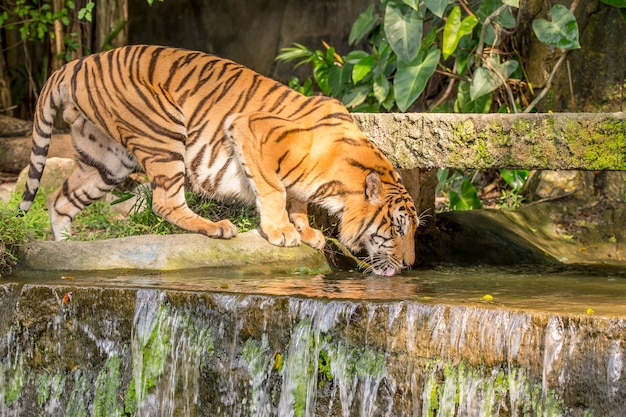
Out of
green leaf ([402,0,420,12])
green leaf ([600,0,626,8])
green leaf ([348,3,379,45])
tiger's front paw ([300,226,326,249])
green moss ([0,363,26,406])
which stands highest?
green leaf ([600,0,626,8])

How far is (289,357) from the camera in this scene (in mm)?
4152

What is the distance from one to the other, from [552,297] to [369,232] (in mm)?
1499

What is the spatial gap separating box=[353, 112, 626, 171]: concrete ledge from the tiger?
192 millimetres

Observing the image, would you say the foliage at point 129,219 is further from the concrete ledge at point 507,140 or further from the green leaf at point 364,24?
the green leaf at point 364,24

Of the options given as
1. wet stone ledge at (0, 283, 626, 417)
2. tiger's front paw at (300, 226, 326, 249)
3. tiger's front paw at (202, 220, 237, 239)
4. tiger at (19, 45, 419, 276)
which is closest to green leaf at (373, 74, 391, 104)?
tiger at (19, 45, 419, 276)

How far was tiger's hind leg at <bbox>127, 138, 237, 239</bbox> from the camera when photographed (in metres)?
5.78

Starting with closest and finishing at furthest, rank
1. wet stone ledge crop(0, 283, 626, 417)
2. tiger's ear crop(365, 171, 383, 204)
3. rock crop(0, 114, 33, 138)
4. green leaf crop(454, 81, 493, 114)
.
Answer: wet stone ledge crop(0, 283, 626, 417), tiger's ear crop(365, 171, 383, 204), green leaf crop(454, 81, 493, 114), rock crop(0, 114, 33, 138)

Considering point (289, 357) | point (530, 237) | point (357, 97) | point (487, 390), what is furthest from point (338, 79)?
point (487, 390)

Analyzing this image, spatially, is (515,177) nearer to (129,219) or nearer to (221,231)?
(129,219)

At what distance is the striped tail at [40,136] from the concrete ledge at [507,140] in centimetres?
199

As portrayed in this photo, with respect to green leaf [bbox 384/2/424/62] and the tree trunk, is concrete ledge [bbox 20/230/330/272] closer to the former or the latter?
green leaf [bbox 384/2/424/62]

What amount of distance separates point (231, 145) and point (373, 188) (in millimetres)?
891

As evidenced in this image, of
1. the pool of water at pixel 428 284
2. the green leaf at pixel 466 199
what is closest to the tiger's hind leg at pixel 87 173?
the pool of water at pixel 428 284

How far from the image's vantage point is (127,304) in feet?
14.5
